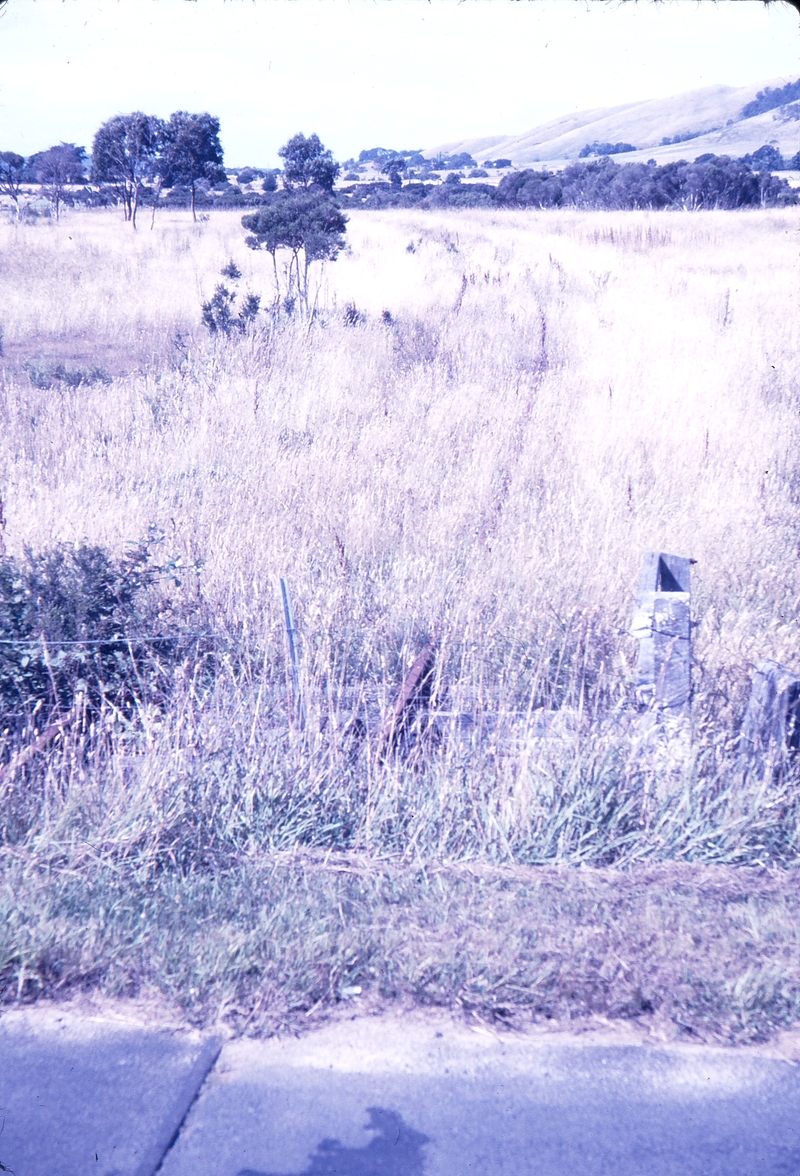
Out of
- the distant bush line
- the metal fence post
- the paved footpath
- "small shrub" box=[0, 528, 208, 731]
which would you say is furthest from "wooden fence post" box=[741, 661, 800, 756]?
the distant bush line

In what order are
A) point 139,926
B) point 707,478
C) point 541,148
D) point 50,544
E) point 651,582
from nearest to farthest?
point 139,926 → point 651,582 → point 50,544 → point 707,478 → point 541,148

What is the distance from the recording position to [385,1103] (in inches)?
92.0

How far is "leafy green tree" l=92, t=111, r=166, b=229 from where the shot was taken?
30.5 m

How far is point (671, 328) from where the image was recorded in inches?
514

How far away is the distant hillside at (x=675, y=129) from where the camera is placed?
282ft

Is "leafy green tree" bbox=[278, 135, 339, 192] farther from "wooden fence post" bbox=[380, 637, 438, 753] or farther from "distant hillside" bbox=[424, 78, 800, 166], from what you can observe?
"distant hillside" bbox=[424, 78, 800, 166]

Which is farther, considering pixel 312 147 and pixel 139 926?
pixel 312 147

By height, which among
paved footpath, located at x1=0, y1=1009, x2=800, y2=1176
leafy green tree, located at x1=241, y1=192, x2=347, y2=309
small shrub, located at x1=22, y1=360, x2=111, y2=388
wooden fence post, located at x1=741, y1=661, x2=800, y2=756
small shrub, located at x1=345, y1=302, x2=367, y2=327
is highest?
leafy green tree, located at x1=241, y1=192, x2=347, y2=309

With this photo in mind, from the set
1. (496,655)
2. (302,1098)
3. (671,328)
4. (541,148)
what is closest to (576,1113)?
(302,1098)

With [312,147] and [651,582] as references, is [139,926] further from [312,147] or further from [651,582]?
[312,147]

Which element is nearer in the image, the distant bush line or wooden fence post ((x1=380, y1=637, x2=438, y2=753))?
wooden fence post ((x1=380, y1=637, x2=438, y2=753))

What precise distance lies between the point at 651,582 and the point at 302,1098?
2544 mm

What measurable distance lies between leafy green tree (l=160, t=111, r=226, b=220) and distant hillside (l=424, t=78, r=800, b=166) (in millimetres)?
51699

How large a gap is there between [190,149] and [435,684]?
3266 centimetres
